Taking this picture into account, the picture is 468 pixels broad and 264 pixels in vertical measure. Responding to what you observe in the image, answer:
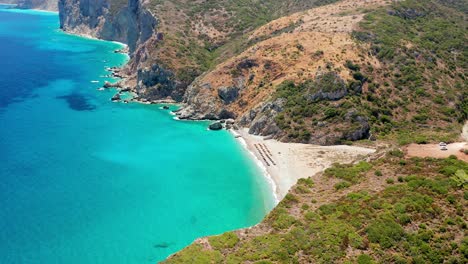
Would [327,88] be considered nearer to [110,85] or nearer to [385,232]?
[385,232]

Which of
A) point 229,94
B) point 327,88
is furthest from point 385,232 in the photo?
point 229,94

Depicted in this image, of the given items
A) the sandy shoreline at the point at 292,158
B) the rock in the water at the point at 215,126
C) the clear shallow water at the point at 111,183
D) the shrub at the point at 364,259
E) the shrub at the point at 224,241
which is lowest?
the clear shallow water at the point at 111,183

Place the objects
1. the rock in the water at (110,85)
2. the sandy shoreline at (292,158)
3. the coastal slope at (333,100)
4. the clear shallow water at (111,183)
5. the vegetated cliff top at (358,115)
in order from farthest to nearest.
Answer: the rock in the water at (110,85), the sandy shoreline at (292,158), the clear shallow water at (111,183), the coastal slope at (333,100), the vegetated cliff top at (358,115)

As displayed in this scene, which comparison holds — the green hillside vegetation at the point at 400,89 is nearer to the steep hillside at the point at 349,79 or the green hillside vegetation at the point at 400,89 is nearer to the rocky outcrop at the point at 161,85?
the steep hillside at the point at 349,79

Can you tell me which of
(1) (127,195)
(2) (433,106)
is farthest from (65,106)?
(2) (433,106)

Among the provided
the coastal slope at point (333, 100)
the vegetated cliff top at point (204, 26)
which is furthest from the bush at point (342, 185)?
the vegetated cliff top at point (204, 26)

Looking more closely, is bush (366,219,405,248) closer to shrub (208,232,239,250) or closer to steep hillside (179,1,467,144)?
shrub (208,232,239,250)
